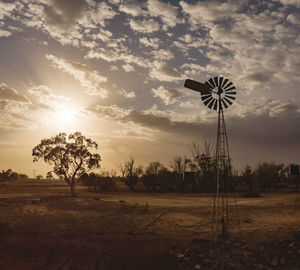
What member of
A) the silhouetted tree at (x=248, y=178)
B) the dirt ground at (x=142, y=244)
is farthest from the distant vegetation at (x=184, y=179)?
the dirt ground at (x=142, y=244)

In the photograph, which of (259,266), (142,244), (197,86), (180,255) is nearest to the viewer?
(259,266)

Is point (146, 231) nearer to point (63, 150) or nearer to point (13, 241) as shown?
point (13, 241)

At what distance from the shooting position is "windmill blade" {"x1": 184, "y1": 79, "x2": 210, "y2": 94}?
12047mm

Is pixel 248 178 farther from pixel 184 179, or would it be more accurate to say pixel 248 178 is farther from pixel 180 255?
pixel 180 255

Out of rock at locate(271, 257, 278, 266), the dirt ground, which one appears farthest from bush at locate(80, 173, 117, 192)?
rock at locate(271, 257, 278, 266)

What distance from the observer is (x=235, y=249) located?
9.80 meters

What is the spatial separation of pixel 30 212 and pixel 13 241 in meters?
6.46

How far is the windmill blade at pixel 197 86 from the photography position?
474 inches

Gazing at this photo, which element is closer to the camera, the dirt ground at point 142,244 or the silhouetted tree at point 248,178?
the dirt ground at point 142,244

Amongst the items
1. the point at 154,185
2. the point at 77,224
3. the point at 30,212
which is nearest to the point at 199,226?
the point at 77,224

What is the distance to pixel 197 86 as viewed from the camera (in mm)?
12234

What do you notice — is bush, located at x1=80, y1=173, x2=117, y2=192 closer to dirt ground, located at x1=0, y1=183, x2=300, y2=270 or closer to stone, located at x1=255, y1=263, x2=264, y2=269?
dirt ground, located at x1=0, y1=183, x2=300, y2=270

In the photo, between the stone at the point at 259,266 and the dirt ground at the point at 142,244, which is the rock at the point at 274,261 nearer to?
the dirt ground at the point at 142,244

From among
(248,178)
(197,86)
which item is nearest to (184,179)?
(248,178)
